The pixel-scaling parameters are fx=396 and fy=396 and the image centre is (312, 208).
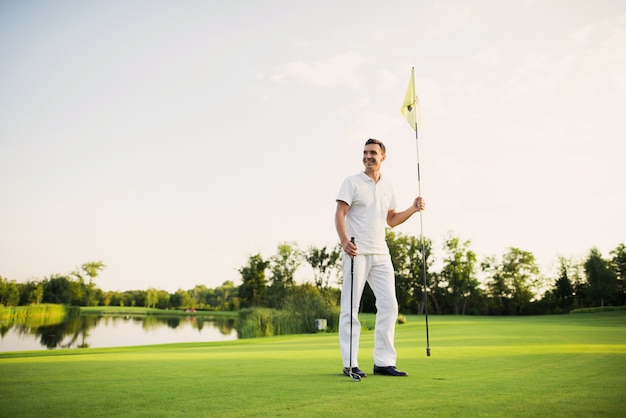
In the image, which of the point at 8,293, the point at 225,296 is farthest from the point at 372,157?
the point at 225,296

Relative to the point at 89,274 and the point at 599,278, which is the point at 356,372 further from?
the point at 89,274

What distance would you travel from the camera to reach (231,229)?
50.6 meters

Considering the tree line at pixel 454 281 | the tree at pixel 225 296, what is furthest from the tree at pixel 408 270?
the tree at pixel 225 296

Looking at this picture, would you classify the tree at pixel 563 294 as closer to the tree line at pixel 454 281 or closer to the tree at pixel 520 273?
the tree line at pixel 454 281

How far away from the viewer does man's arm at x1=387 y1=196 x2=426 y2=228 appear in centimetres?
430

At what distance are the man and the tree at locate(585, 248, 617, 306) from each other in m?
48.3

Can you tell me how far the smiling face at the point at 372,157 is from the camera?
4.14 meters

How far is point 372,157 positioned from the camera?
13.6 feet

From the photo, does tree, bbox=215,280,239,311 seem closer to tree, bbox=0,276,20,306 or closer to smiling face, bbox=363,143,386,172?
tree, bbox=0,276,20,306

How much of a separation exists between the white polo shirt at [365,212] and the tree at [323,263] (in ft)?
163

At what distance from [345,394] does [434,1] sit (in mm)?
14814

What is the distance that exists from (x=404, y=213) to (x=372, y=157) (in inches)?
29.1

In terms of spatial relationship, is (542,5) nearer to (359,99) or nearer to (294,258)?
(359,99)

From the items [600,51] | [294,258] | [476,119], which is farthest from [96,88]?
[294,258]
